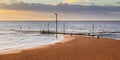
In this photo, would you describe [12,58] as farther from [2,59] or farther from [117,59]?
[117,59]

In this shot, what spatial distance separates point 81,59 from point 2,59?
7061 mm

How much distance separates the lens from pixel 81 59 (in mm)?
24438

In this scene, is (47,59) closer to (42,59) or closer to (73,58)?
(42,59)

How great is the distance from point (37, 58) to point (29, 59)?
94 centimetres

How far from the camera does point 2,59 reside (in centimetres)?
2378

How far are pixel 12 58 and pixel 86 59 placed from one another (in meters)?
6.73

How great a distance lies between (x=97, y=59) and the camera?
24281mm

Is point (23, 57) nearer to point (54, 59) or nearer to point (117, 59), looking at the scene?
point (54, 59)

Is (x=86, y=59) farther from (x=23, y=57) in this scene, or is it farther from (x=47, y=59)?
(x=23, y=57)

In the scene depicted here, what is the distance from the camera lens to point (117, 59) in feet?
80.7

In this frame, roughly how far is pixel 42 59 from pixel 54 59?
111 cm

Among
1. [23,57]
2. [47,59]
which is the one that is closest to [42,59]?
[47,59]

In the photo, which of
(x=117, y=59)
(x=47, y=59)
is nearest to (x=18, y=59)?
(x=47, y=59)

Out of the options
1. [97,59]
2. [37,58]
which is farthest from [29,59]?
[97,59]
